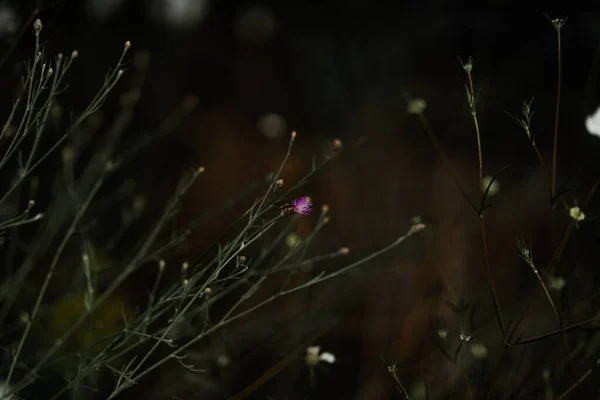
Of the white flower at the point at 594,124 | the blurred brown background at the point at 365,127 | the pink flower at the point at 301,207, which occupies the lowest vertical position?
the blurred brown background at the point at 365,127

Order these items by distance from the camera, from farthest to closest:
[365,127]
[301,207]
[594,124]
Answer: [365,127] → [594,124] → [301,207]

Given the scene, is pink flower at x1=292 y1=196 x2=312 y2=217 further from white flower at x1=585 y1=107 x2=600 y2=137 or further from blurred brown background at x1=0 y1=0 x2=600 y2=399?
blurred brown background at x1=0 y1=0 x2=600 y2=399

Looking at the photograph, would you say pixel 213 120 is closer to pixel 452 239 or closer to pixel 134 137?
pixel 134 137

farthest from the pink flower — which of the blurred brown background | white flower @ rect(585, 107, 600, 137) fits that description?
the blurred brown background

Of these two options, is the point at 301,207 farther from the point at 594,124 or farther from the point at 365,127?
the point at 365,127

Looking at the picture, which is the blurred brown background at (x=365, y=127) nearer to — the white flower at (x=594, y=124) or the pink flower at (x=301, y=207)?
the white flower at (x=594, y=124)

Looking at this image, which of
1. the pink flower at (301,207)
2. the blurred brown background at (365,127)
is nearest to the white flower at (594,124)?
the pink flower at (301,207)

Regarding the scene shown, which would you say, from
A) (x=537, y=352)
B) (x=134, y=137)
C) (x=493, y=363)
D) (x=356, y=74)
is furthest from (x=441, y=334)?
(x=356, y=74)

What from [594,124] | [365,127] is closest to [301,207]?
[594,124]
